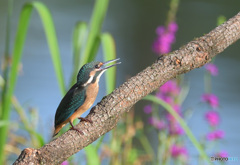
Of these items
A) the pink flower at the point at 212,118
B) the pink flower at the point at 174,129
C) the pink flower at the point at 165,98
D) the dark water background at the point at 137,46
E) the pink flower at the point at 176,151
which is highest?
the dark water background at the point at 137,46

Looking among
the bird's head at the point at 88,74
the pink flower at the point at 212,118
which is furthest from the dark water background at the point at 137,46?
the bird's head at the point at 88,74

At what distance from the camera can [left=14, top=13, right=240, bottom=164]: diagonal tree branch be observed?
1.43 meters

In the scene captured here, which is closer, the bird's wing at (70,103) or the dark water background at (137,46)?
the bird's wing at (70,103)

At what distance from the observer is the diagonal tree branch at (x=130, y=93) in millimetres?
1428

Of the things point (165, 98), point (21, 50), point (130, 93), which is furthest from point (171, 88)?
point (130, 93)

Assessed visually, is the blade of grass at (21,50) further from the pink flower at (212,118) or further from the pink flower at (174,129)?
the pink flower at (212,118)

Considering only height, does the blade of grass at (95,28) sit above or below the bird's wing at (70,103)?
above

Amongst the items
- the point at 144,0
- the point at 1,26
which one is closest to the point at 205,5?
the point at 144,0

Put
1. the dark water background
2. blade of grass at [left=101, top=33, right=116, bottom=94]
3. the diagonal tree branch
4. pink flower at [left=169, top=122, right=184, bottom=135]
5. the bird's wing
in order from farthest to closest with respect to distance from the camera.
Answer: the dark water background < pink flower at [left=169, top=122, right=184, bottom=135] < blade of grass at [left=101, top=33, right=116, bottom=94] < the bird's wing < the diagonal tree branch

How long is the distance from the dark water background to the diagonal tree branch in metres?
2.61

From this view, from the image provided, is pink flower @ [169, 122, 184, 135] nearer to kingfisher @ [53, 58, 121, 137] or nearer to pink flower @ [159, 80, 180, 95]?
pink flower @ [159, 80, 180, 95]

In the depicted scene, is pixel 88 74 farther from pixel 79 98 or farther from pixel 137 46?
pixel 137 46

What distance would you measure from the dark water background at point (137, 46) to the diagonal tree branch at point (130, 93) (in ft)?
8.57

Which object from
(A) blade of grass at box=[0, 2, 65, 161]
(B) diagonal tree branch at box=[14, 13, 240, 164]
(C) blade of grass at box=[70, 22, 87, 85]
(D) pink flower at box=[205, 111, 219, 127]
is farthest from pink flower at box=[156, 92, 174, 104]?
(B) diagonal tree branch at box=[14, 13, 240, 164]
